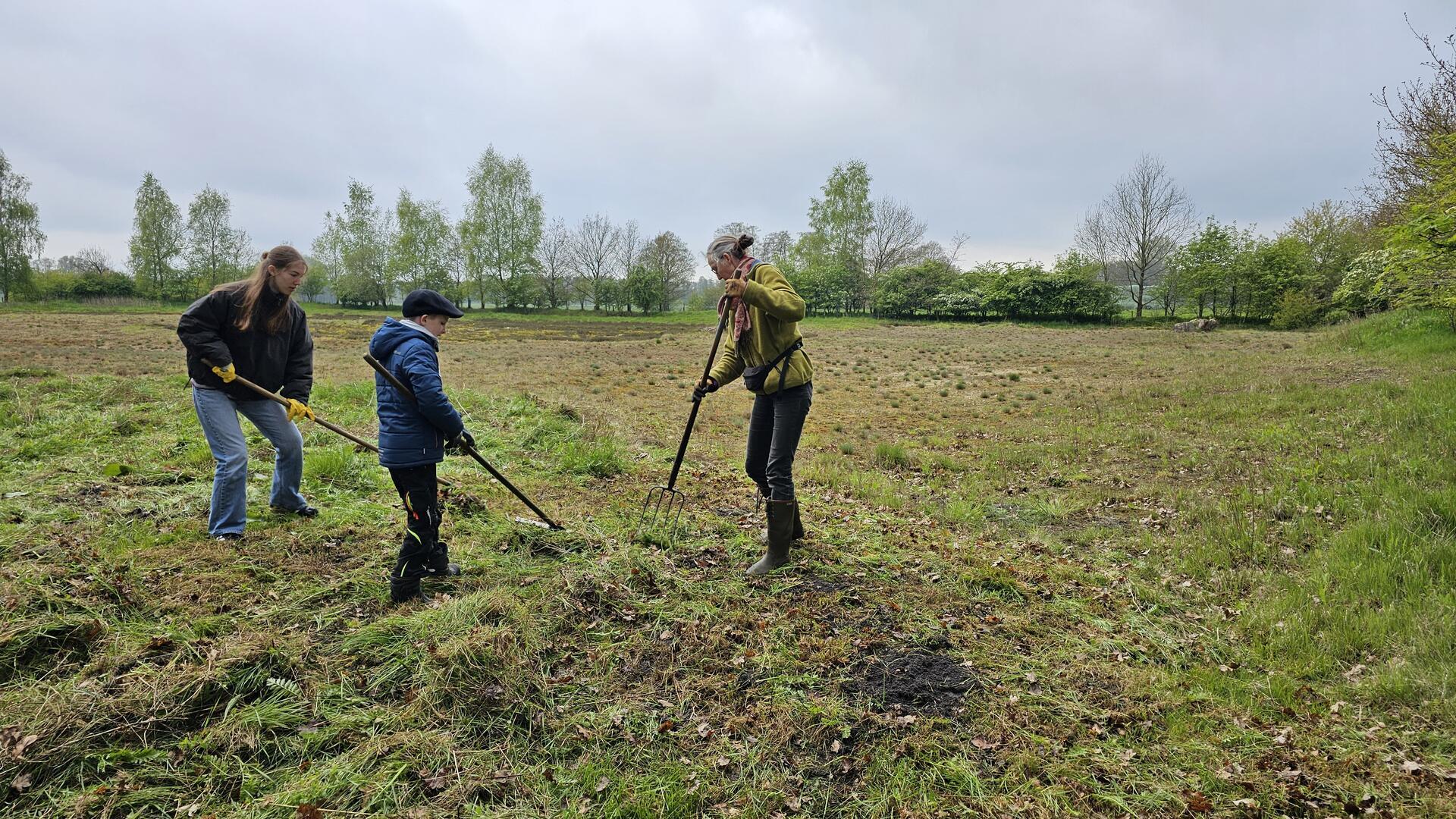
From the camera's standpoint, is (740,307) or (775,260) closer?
(740,307)

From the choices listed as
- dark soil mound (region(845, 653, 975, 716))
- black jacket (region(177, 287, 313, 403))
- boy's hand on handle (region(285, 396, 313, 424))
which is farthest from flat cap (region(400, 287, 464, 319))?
dark soil mound (region(845, 653, 975, 716))

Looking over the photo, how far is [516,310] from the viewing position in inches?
2393

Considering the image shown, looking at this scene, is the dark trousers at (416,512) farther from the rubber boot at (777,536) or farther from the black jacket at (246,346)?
the rubber boot at (777,536)

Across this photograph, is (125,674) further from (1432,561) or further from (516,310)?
(516,310)

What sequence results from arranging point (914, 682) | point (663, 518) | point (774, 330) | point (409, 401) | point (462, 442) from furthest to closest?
point (663, 518)
point (774, 330)
point (462, 442)
point (409, 401)
point (914, 682)

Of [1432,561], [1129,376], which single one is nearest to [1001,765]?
[1432,561]

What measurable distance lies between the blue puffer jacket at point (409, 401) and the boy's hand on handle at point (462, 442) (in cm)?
18

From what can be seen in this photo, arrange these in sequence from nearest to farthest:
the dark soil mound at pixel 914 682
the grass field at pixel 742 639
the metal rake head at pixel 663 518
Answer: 1. the grass field at pixel 742 639
2. the dark soil mound at pixel 914 682
3. the metal rake head at pixel 663 518

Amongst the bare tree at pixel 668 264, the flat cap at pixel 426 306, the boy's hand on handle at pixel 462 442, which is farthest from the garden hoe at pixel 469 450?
the bare tree at pixel 668 264

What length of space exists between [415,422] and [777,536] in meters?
2.87

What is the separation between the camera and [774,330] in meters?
4.81

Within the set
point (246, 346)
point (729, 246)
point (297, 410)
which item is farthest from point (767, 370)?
point (246, 346)

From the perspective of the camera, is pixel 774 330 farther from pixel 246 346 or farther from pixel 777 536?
pixel 246 346

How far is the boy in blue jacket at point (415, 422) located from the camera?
404cm
